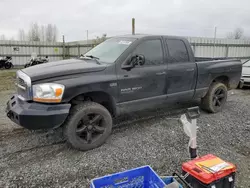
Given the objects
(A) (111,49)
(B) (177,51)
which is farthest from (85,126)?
(B) (177,51)

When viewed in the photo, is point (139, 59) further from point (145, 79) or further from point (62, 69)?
point (62, 69)

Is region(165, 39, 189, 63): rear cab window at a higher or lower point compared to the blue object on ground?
higher

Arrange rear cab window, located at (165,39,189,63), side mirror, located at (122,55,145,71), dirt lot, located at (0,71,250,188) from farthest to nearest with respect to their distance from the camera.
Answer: rear cab window, located at (165,39,189,63), side mirror, located at (122,55,145,71), dirt lot, located at (0,71,250,188)

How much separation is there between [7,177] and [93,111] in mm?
1476

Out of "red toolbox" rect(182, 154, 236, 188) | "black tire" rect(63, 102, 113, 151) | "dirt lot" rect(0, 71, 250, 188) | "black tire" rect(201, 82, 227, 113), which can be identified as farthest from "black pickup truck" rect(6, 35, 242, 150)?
"red toolbox" rect(182, 154, 236, 188)

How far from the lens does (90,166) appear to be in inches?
118

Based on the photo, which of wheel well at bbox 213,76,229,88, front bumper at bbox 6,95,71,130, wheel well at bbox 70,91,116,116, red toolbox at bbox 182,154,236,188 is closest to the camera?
red toolbox at bbox 182,154,236,188

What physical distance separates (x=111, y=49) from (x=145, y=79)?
92 cm

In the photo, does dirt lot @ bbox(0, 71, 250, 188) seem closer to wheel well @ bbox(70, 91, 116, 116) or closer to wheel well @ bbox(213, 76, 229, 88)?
wheel well @ bbox(70, 91, 116, 116)

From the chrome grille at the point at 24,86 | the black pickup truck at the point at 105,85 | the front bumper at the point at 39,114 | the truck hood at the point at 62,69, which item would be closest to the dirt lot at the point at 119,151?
the black pickup truck at the point at 105,85

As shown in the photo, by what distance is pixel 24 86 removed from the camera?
3258 millimetres

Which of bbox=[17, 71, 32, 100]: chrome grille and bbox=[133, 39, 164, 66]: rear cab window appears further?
bbox=[133, 39, 164, 66]: rear cab window

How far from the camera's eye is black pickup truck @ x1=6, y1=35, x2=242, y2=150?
3059 mm

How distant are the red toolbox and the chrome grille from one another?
7.90 feet
